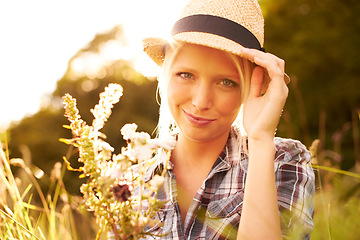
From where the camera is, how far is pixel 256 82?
2.01m

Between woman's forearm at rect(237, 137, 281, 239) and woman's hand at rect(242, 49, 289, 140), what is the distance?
0.48 feet

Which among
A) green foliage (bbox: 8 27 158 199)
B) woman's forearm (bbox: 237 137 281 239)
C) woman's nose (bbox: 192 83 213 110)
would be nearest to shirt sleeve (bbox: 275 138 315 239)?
woman's forearm (bbox: 237 137 281 239)

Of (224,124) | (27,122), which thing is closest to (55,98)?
(27,122)

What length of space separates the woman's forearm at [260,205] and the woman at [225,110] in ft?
0.21

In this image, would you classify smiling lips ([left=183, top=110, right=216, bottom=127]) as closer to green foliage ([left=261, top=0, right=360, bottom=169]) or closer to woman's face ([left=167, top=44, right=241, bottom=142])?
woman's face ([left=167, top=44, right=241, bottom=142])

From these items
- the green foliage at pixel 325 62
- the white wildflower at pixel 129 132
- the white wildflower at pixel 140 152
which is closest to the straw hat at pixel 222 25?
the white wildflower at pixel 129 132

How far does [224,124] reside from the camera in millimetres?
2117

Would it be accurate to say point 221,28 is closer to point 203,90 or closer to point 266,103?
point 203,90

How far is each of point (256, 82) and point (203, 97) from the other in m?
0.27

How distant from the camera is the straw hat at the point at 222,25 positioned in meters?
1.94

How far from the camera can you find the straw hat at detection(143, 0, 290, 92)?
194 centimetres

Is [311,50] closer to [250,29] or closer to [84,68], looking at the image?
[84,68]

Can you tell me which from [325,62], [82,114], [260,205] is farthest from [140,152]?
[82,114]

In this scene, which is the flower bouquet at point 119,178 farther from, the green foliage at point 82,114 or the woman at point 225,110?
the green foliage at point 82,114
